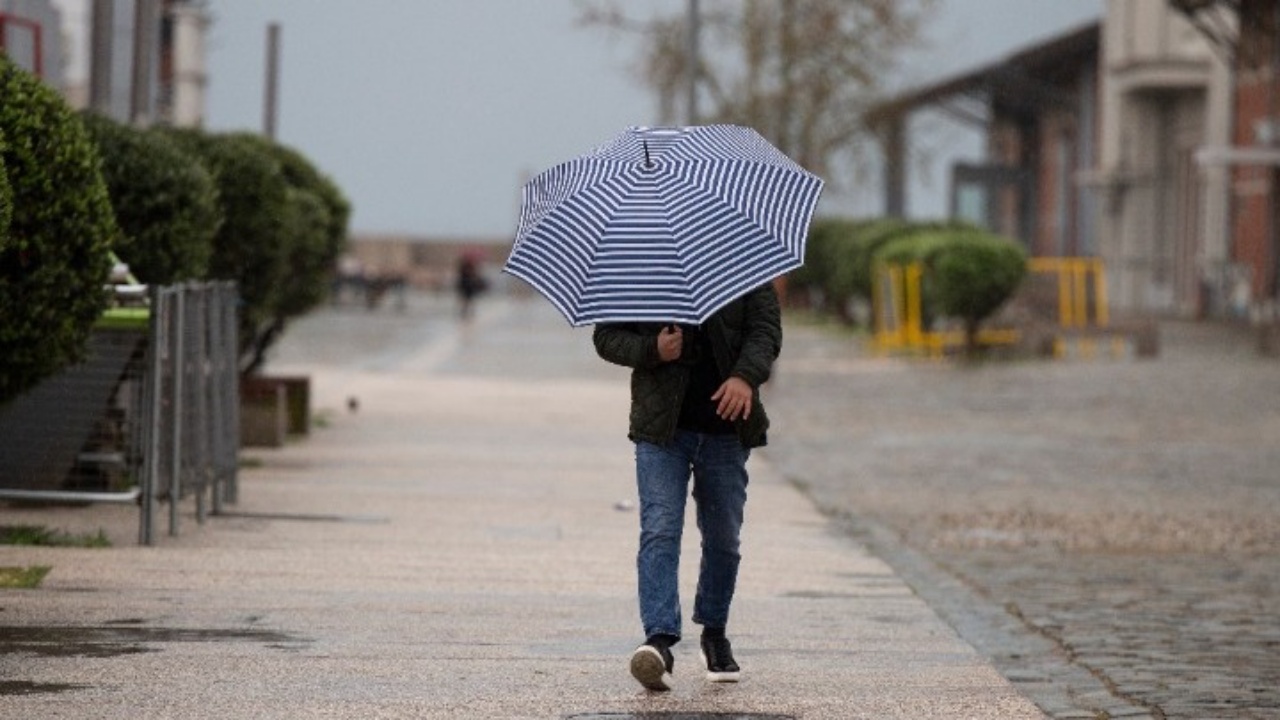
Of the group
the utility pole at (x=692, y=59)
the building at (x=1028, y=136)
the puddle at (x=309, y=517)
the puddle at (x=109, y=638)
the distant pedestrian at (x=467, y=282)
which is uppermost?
the building at (x=1028, y=136)

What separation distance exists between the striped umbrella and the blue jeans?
1.64 feet

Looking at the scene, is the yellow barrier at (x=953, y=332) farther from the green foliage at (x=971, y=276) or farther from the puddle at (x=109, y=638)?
the puddle at (x=109, y=638)

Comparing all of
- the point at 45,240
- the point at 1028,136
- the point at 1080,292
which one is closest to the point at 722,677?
the point at 45,240

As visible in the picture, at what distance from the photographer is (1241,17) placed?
138ft

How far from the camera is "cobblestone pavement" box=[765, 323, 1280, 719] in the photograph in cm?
962

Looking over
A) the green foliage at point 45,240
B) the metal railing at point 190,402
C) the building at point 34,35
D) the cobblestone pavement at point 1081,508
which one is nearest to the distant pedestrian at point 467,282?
the cobblestone pavement at point 1081,508

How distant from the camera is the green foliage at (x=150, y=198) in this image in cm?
1435

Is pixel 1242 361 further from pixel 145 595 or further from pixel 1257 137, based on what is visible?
pixel 145 595

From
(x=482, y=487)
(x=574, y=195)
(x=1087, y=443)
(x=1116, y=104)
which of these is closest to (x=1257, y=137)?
(x=1116, y=104)

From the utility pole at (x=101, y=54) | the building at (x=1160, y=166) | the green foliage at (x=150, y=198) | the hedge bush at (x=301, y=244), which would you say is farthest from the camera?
the building at (x=1160, y=166)

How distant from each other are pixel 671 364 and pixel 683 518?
0.46 meters

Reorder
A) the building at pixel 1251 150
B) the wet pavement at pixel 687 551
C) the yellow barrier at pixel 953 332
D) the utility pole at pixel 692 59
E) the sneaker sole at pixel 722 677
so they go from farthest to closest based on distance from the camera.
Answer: the building at pixel 1251 150, the yellow barrier at pixel 953 332, the utility pole at pixel 692 59, the sneaker sole at pixel 722 677, the wet pavement at pixel 687 551

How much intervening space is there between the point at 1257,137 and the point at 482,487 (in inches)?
1265

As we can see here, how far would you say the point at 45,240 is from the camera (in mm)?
11016
